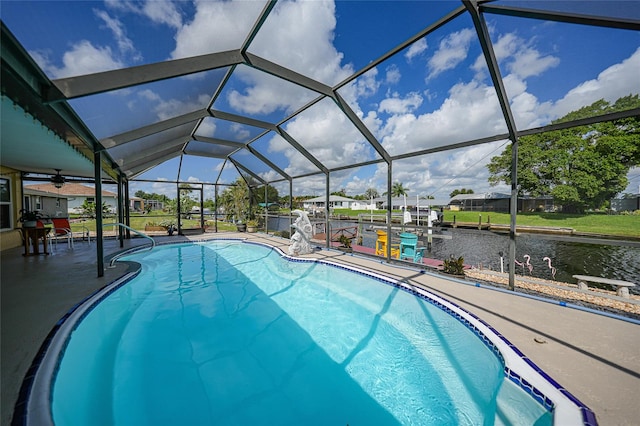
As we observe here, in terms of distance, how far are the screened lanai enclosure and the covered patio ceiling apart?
0.07 ft

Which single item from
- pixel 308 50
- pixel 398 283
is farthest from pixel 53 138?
pixel 398 283

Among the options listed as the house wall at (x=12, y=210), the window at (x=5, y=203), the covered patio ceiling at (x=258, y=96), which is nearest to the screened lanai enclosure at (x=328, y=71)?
the covered patio ceiling at (x=258, y=96)

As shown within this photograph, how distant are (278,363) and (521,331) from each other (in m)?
2.67

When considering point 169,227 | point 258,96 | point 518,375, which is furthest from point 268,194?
point 518,375

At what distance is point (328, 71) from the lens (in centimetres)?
428

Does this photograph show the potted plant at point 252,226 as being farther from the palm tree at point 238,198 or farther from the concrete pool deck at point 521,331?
the concrete pool deck at point 521,331

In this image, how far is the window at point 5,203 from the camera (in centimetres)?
694

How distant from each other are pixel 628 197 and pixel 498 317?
4.68m

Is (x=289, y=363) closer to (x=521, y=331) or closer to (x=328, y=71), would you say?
(x=521, y=331)

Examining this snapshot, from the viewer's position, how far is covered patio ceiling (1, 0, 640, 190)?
2645mm

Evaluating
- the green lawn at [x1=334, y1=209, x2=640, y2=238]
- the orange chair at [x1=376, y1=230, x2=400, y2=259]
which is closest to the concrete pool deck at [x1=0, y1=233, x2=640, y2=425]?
the green lawn at [x1=334, y1=209, x2=640, y2=238]

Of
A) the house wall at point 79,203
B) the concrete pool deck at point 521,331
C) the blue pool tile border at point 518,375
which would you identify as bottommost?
the blue pool tile border at point 518,375

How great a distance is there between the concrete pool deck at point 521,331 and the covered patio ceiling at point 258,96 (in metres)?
2.24

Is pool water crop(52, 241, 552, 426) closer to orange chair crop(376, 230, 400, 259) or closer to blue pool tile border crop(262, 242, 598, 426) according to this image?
blue pool tile border crop(262, 242, 598, 426)
